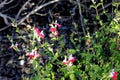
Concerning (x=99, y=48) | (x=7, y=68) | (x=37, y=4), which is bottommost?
(x=7, y=68)

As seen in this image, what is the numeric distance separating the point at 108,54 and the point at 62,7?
97 centimetres

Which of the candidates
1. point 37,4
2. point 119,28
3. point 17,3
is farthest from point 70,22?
point 119,28

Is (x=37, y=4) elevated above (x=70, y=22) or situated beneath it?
elevated above

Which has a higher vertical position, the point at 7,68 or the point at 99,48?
the point at 99,48

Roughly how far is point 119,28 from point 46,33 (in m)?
0.95

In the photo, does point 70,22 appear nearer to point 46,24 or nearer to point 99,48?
point 46,24

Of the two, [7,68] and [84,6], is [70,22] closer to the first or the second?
[84,6]

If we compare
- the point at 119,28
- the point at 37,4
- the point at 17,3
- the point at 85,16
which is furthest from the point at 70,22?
the point at 119,28

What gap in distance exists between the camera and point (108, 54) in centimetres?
297

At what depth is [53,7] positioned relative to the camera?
3689 mm

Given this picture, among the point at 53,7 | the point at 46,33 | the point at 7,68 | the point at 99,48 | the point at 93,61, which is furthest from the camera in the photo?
the point at 53,7

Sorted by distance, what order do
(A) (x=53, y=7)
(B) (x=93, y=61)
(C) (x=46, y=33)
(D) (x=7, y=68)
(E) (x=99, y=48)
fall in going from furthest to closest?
(A) (x=53, y=7), (C) (x=46, y=33), (D) (x=7, y=68), (B) (x=93, y=61), (E) (x=99, y=48)

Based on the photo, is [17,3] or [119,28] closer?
[119,28]

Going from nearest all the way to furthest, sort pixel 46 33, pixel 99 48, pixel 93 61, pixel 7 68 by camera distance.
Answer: pixel 99 48 < pixel 93 61 < pixel 7 68 < pixel 46 33
